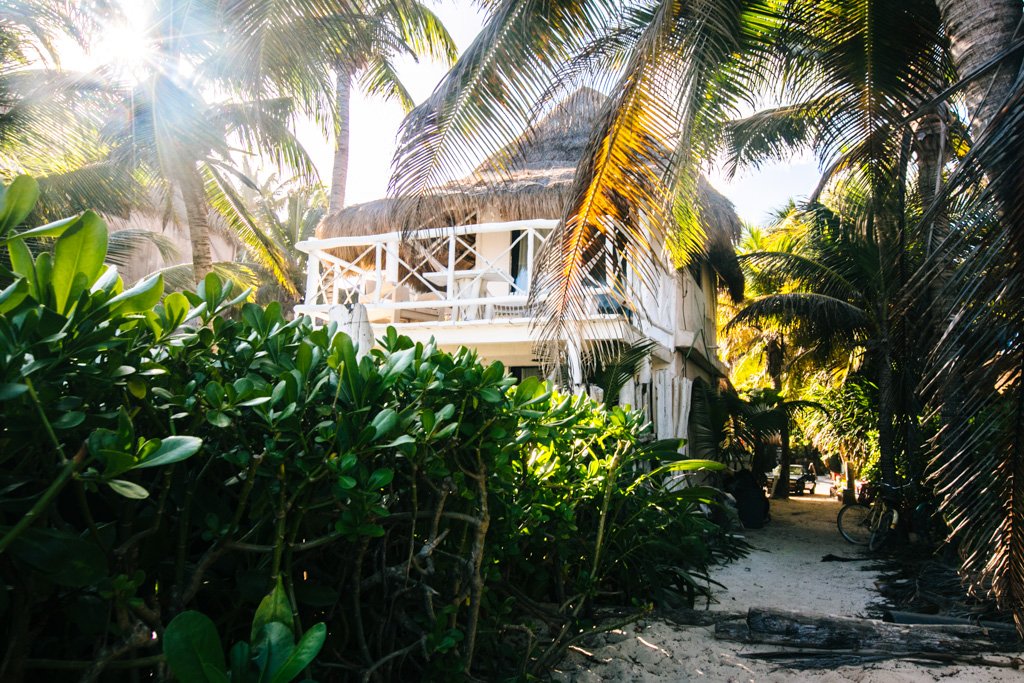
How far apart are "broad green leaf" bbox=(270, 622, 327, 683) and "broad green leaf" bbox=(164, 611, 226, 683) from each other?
8 centimetres

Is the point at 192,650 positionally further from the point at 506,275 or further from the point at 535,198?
the point at 535,198

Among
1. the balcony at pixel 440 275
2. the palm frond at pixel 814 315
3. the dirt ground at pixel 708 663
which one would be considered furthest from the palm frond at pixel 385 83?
the dirt ground at pixel 708 663

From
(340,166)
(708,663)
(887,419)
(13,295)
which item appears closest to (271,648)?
(13,295)

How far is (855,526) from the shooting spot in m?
10.6

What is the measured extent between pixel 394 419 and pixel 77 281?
63 centimetres

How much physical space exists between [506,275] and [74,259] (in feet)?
25.5

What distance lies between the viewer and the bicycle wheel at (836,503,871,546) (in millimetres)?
9391

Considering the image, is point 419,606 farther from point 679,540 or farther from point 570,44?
point 570,44

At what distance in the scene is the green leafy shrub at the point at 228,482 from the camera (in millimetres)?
1062

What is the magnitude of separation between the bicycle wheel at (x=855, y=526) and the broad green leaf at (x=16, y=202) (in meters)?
10.2

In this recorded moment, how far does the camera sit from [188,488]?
1403mm

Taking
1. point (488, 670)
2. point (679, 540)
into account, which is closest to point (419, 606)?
point (488, 670)

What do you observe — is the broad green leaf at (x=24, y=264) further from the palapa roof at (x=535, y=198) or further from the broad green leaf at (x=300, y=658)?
the palapa roof at (x=535, y=198)

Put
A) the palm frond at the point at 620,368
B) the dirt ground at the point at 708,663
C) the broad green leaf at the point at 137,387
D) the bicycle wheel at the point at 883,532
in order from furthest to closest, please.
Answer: the bicycle wheel at the point at 883,532
the palm frond at the point at 620,368
the dirt ground at the point at 708,663
the broad green leaf at the point at 137,387
